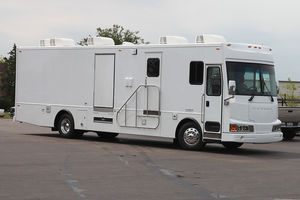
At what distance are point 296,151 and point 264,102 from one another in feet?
8.28

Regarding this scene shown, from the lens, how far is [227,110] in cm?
1641

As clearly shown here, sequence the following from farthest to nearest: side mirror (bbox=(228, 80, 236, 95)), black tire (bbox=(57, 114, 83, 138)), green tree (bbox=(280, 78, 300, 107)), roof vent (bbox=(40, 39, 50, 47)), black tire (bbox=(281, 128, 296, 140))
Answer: green tree (bbox=(280, 78, 300, 107))
black tire (bbox=(281, 128, 296, 140))
roof vent (bbox=(40, 39, 50, 47))
black tire (bbox=(57, 114, 83, 138))
side mirror (bbox=(228, 80, 236, 95))

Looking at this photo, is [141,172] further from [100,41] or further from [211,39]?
[100,41]

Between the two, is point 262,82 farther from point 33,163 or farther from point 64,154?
point 33,163

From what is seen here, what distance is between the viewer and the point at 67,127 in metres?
20.8

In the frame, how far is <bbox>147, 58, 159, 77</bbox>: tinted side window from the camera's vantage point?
59.5ft

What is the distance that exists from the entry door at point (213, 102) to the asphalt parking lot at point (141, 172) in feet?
2.21

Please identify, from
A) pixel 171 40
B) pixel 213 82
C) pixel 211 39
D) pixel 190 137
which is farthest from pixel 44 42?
pixel 213 82

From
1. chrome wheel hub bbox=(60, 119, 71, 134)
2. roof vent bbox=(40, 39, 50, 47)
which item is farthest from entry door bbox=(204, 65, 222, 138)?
roof vent bbox=(40, 39, 50, 47)

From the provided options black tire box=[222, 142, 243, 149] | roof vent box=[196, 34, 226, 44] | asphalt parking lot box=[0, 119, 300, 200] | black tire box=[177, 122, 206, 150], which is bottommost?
asphalt parking lot box=[0, 119, 300, 200]

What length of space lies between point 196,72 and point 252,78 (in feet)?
5.11

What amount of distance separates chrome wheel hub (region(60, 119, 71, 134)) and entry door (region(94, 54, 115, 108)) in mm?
1619

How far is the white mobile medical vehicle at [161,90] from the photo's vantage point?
1659 cm

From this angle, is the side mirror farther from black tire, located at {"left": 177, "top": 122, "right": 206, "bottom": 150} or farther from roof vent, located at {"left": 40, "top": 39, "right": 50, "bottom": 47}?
roof vent, located at {"left": 40, "top": 39, "right": 50, "bottom": 47}
